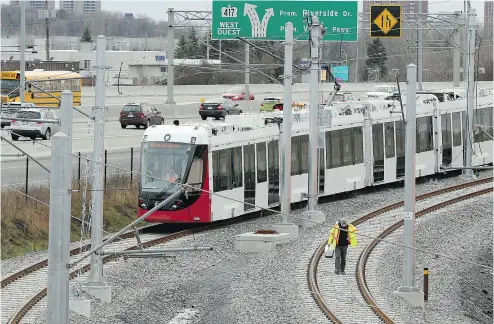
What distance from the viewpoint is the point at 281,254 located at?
25453mm

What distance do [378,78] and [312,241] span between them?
2793 inches

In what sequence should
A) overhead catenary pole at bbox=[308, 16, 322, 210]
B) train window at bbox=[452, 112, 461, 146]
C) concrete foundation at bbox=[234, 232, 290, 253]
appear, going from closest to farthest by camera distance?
concrete foundation at bbox=[234, 232, 290, 253] → overhead catenary pole at bbox=[308, 16, 322, 210] → train window at bbox=[452, 112, 461, 146]

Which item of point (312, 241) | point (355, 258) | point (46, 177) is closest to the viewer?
point (355, 258)

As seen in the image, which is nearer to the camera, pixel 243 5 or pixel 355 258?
pixel 355 258

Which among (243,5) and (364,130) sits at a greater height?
(243,5)

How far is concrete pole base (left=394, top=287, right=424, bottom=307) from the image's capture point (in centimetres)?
2205

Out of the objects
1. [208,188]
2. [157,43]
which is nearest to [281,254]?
[208,188]

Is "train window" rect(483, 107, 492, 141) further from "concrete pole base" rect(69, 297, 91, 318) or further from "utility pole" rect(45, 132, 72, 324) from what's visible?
"utility pole" rect(45, 132, 72, 324)

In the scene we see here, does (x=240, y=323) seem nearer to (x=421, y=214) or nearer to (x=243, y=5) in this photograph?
(x=421, y=214)

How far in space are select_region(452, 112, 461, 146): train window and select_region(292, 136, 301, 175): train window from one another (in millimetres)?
9776

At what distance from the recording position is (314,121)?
99.3 ft

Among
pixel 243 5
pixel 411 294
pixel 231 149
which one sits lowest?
pixel 411 294

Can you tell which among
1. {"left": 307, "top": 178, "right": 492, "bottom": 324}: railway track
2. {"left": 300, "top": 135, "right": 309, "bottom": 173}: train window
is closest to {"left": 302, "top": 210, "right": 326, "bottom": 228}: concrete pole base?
{"left": 307, "top": 178, "right": 492, "bottom": 324}: railway track

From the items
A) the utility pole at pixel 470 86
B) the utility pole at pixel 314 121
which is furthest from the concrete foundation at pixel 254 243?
the utility pole at pixel 470 86
